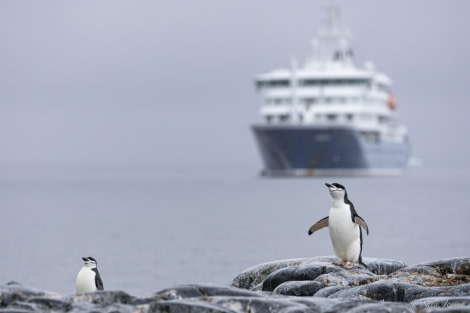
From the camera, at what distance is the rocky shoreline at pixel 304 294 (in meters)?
8.85

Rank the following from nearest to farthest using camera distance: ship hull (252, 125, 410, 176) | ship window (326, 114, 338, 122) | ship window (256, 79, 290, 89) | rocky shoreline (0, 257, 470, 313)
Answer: rocky shoreline (0, 257, 470, 313)
ship hull (252, 125, 410, 176)
ship window (256, 79, 290, 89)
ship window (326, 114, 338, 122)

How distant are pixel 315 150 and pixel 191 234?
35648mm

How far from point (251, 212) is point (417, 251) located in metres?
22.9

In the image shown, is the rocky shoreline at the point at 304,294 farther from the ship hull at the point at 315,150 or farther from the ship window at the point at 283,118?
the ship window at the point at 283,118

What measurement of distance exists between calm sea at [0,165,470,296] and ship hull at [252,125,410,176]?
191 inches

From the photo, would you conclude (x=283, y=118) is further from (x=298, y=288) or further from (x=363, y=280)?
(x=298, y=288)

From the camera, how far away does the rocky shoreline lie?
8.85 m

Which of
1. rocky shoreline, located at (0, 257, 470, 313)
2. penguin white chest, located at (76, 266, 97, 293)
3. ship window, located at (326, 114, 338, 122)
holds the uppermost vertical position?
ship window, located at (326, 114, 338, 122)

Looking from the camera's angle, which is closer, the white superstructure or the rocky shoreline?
the rocky shoreline

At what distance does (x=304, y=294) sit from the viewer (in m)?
11.2

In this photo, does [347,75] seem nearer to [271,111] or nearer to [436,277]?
[271,111]

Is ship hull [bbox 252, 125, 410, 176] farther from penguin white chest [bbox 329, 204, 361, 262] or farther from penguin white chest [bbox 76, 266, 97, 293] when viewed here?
penguin white chest [bbox 76, 266, 97, 293]

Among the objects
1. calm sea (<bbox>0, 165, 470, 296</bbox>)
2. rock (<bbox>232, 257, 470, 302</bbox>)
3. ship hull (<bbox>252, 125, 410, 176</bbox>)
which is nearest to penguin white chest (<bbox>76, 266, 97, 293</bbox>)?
rock (<bbox>232, 257, 470, 302</bbox>)

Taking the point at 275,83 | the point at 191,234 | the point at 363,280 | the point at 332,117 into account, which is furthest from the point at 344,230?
the point at 332,117
